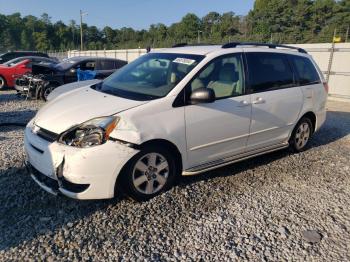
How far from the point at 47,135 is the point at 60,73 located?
307 inches

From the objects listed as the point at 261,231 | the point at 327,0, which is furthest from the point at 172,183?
the point at 327,0

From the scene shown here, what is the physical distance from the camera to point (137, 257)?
112 inches

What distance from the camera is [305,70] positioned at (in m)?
5.61

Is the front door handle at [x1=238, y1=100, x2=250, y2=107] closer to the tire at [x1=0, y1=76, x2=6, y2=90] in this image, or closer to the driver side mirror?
the driver side mirror

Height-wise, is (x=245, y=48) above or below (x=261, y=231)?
above

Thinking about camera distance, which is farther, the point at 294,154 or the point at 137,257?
the point at 294,154

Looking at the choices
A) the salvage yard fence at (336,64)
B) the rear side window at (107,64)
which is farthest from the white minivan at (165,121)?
the salvage yard fence at (336,64)

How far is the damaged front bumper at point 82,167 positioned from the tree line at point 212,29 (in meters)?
23.8

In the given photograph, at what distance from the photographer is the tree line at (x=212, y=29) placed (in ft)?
132

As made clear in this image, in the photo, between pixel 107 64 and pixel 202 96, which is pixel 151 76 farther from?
pixel 107 64

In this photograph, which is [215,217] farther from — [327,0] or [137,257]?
[327,0]

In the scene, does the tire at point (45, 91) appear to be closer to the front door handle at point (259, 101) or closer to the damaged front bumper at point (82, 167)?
the damaged front bumper at point (82, 167)

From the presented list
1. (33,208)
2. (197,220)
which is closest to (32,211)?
(33,208)

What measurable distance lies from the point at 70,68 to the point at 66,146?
831 centimetres
